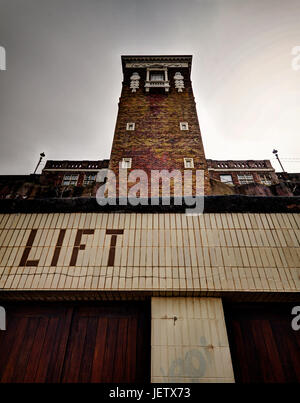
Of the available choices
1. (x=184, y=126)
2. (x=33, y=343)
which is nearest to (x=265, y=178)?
(x=184, y=126)

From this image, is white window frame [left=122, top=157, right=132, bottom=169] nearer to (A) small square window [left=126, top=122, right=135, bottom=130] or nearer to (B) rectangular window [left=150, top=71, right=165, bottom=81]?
(A) small square window [left=126, top=122, right=135, bottom=130]

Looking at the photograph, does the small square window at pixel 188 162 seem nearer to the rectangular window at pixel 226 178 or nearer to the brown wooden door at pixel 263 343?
the brown wooden door at pixel 263 343

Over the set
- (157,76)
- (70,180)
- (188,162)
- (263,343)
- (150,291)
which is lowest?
(263,343)

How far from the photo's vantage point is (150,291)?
4559 mm

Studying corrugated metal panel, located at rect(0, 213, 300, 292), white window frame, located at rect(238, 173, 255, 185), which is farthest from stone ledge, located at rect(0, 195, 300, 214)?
white window frame, located at rect(238, 173, 255, 185)

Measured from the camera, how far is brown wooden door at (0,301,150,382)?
4.22 meters

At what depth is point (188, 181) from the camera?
45.3 feet

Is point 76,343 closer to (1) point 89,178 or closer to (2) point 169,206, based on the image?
(2) point 169,206

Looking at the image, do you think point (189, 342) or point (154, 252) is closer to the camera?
point (189, 342)

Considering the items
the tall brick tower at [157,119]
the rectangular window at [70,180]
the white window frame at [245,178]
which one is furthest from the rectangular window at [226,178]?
the rectangular window at [70,180]

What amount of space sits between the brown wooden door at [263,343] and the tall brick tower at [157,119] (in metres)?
9.26

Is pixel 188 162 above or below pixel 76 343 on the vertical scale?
above

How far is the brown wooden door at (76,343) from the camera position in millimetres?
4223

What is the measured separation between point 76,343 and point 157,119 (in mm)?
16209
